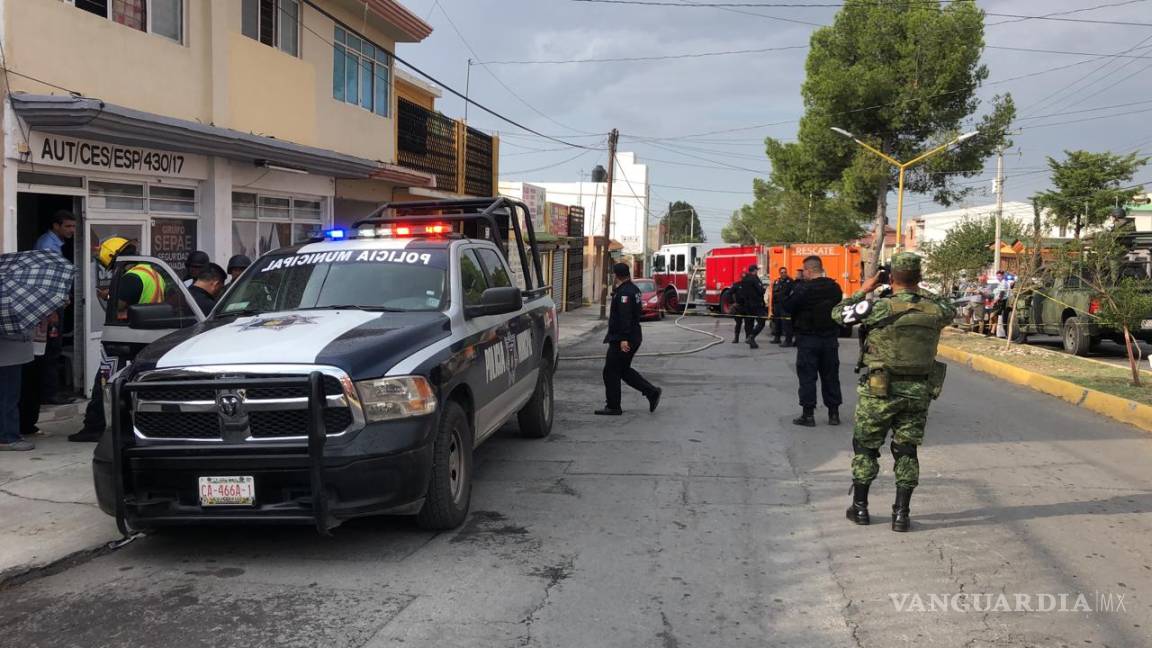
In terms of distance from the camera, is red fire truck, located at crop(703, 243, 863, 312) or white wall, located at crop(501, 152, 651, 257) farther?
white wall, located at crop(501, 152, 651, 257)

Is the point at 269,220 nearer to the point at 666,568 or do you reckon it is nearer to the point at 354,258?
the point at 354,258

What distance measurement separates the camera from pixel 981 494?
630cm

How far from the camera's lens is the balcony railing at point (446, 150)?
63.5 feet

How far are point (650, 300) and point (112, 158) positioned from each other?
65.8 feet

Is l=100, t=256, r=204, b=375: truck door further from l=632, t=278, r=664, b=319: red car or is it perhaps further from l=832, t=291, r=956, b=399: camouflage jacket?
l=632, t=278, r=664, b=319: red car

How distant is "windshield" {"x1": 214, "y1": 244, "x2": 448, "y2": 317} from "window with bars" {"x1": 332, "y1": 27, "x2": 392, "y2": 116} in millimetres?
9448

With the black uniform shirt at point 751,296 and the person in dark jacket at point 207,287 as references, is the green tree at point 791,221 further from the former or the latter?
the person in dark jacket at point 207,287

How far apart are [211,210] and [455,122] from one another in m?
10.7

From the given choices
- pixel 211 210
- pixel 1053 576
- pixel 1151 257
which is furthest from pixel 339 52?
pixel 1151 257

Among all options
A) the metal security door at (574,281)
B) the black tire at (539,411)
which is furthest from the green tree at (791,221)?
the black tire at (539,411)

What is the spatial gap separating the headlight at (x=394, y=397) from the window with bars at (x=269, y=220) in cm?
809

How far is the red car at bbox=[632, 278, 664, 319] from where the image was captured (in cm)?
2820

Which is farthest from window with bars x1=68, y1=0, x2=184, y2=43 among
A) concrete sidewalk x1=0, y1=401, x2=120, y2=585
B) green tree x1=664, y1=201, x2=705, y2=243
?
green tree x1=664, y1=201, x2=705, y2=243

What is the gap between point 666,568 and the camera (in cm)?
469
